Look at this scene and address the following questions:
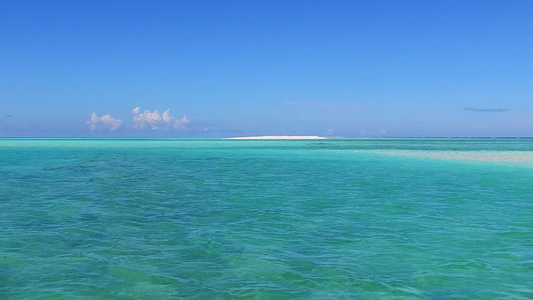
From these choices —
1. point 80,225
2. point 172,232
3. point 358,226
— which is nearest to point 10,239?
point 80,225

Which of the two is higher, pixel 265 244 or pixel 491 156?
pixel 491 156

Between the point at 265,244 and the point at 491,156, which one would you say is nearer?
the point at 265,244

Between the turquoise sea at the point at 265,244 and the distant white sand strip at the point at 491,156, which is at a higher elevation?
the distant white sand strip at the point at 491,156

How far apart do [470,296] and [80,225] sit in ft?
30.6

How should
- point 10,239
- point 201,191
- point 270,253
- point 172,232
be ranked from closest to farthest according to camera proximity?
point 270,253
point 10,239
point 172,232
point 201,191

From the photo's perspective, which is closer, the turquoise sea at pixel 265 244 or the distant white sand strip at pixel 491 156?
the turquoise sea at pixel 265 244

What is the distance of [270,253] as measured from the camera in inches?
367

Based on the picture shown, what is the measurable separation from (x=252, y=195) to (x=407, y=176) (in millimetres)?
12622

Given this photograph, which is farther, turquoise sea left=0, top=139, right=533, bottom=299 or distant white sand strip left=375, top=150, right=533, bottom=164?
distant white sand strip left=375, top=150, right=533, bottom=164

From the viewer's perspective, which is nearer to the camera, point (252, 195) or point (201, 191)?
point (252, 195)

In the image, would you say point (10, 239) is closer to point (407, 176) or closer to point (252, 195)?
point (252, 195)

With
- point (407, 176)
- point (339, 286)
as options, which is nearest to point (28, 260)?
point (339, 286)

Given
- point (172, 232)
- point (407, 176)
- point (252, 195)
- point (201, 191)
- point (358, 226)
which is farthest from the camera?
point (407, 176)

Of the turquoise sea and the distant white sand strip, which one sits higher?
the distant white sand strip
